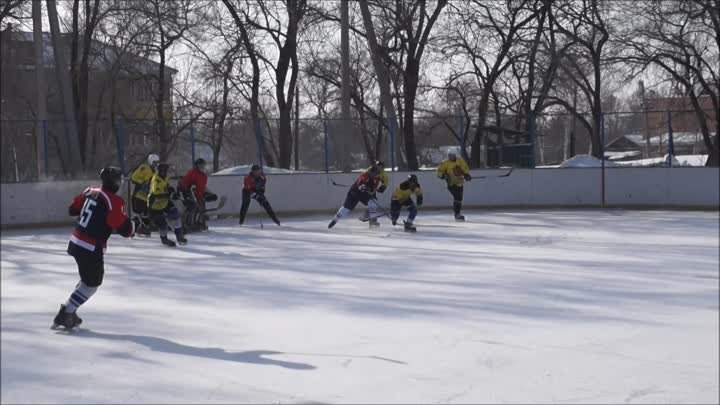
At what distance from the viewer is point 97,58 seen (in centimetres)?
2605

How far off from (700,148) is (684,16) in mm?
5056

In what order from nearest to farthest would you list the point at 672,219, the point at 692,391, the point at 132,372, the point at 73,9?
1. the point at 692,391
2. the point at 132,372
3. the point at 672,219
4. the point at 73,9

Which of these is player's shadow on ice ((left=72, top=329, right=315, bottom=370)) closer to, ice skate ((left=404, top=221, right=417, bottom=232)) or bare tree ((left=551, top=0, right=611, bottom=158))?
ice skate ((left=404, top=221, right=417, bottom=232))

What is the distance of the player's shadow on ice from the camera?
5.38 meters

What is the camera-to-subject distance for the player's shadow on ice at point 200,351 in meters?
5.38

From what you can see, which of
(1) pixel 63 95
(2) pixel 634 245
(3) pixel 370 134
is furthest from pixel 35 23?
(2) pixel 634 245

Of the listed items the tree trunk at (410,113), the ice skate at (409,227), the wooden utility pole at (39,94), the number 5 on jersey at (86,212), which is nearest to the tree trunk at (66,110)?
the wooden utility pole at (39,94)

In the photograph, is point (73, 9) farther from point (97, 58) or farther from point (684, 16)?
point (684, 16)

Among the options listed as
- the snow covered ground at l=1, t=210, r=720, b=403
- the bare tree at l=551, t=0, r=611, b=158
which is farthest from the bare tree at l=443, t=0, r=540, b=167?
the snow covered ground at l=1, t=210, r=720, b=403

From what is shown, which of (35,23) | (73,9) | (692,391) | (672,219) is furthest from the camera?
(73,9)

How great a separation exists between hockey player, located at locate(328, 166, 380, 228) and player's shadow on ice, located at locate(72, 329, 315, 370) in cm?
950

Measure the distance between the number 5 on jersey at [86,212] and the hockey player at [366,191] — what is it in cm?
909

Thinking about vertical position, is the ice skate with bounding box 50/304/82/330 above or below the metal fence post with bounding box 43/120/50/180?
below

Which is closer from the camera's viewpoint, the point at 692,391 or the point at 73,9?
the point at 692,391
